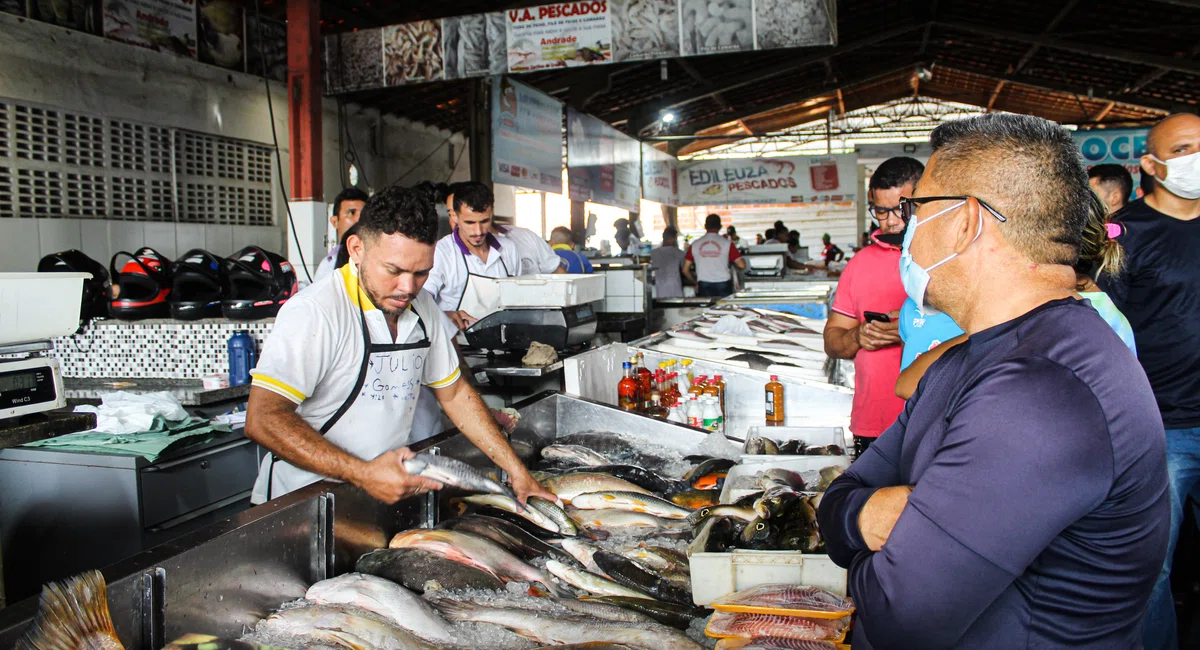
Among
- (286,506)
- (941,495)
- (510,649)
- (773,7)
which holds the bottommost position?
(510,649)

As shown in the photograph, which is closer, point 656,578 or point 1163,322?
point 656,578

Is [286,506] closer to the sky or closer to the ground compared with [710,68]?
closer to the ground

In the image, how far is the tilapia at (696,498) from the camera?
2.66m

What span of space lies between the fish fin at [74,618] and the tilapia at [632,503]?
1460 millimetres

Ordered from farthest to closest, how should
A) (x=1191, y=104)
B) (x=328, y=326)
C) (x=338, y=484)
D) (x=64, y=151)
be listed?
(x=1191, y=104)
(x=64, y=151)
(x=328, y=326)
(x=338, y=484)

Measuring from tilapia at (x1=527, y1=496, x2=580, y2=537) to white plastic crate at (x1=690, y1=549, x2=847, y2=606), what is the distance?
0.58m

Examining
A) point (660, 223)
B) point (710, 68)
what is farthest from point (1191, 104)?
point (660, 223)

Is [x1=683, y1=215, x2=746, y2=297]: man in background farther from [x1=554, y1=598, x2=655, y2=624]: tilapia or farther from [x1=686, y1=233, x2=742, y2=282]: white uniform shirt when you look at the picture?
[x1=554, y1=598, x2=655, y2=624]: tilapia

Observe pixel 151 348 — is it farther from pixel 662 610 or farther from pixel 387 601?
pixel 662 610

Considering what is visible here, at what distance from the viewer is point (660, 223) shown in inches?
859

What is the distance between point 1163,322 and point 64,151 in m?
7.52

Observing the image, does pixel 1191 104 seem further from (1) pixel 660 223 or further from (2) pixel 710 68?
(1) pixel 660 223

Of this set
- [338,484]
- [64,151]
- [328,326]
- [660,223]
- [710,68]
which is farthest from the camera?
[660,223]

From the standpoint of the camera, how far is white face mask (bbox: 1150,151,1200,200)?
2854 mm
